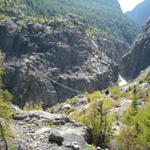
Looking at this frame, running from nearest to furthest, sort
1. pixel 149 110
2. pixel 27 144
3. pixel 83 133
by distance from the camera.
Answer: pixel 27 144 < pixel 83 133 < pixel 149 110

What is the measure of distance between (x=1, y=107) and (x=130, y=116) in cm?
4992

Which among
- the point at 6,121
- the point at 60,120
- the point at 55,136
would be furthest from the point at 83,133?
the point at 6,121

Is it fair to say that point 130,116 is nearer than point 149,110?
No

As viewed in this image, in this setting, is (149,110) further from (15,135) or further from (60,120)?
(15,135)

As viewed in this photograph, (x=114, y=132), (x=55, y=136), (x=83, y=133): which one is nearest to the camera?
(x=55, y=136)

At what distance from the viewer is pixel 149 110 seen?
243ft

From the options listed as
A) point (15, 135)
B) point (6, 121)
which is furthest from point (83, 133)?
point (6, 121)

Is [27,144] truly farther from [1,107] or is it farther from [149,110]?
[149,110]

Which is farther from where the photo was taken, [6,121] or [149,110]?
[149,110]

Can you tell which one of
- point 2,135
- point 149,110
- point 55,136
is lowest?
point 2,135

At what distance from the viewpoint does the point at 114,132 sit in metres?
90.3

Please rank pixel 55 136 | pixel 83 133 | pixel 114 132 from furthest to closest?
pixel 114 132 < pixel 83 133 < pixel 55 136

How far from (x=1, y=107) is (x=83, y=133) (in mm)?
22665

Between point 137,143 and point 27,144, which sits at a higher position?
point 137,143
